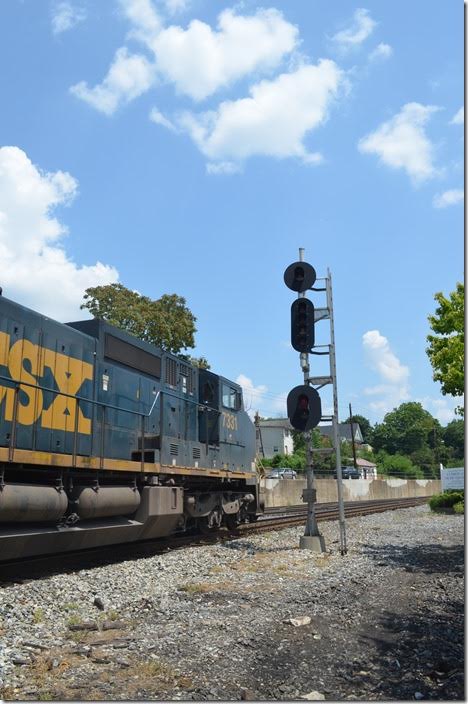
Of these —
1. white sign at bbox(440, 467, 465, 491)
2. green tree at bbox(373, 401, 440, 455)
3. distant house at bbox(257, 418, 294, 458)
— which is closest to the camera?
white sign at bbox(440, 467, 465, 491)

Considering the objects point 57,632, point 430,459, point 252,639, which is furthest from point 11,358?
point 430,459

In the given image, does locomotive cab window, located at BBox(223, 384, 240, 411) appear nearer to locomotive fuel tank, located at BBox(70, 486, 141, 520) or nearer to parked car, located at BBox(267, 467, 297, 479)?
locomotive fuel tank, located at BBox(70, 486, 141, 520)

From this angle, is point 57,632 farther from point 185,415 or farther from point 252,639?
point 185,415

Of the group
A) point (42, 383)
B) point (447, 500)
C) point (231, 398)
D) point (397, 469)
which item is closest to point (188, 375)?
point (231, 398)

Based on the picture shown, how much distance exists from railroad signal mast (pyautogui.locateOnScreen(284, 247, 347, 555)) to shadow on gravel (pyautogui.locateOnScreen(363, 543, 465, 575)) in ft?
2.96

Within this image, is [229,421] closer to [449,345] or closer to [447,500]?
[449,345]

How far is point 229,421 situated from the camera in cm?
1508

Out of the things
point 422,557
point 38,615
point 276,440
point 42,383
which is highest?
point 42,383

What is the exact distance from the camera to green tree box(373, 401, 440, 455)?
112875 mm

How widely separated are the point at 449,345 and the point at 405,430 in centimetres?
10163

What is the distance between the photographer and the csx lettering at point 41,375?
8477 millimetres

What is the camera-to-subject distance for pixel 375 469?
3000 inches

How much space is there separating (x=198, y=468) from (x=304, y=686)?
28.1ft

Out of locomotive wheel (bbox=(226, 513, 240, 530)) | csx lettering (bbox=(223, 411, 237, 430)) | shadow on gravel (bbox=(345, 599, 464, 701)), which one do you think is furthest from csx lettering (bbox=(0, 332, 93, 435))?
locomotive wheel (bbox=(226, 513, 240, 530))
